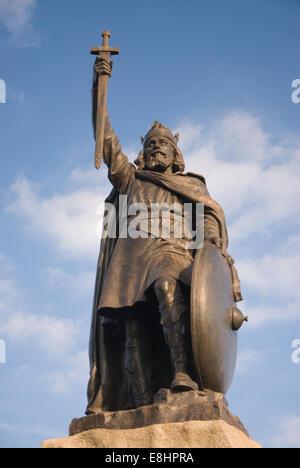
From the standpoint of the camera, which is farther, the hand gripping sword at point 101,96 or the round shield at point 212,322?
the hand gripping sword at point 101,96

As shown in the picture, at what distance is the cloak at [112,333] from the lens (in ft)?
27.1

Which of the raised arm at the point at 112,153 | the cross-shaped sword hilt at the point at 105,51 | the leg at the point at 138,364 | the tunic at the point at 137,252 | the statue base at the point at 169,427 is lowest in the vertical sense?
the statue base at the point at 169,427

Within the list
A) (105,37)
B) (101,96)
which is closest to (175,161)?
(101,96)

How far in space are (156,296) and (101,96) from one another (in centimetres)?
277

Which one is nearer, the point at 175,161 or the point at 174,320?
the point at 174,320

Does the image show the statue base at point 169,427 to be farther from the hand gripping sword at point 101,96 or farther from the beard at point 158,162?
the beard at point 158,162

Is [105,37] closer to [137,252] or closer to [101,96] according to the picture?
[101,96]

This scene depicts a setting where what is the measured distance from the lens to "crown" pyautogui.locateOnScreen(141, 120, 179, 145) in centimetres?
1003

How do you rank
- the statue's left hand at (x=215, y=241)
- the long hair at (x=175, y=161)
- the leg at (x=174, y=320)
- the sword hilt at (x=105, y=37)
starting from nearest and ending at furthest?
the leg at (x=174, y=320) → the statue's left hand at (x=215, y=241) → the sword hilt at (x=105, y=37) → the long hair at (x=175, y=161)

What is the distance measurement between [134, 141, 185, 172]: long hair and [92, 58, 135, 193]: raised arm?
0.87ft

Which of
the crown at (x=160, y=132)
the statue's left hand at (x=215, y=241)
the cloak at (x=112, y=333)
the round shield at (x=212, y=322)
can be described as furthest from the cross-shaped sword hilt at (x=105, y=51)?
the round shield at (x=212, y=322)

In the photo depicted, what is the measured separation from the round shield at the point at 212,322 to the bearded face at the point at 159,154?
189 cm

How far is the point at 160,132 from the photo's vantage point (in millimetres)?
10031
